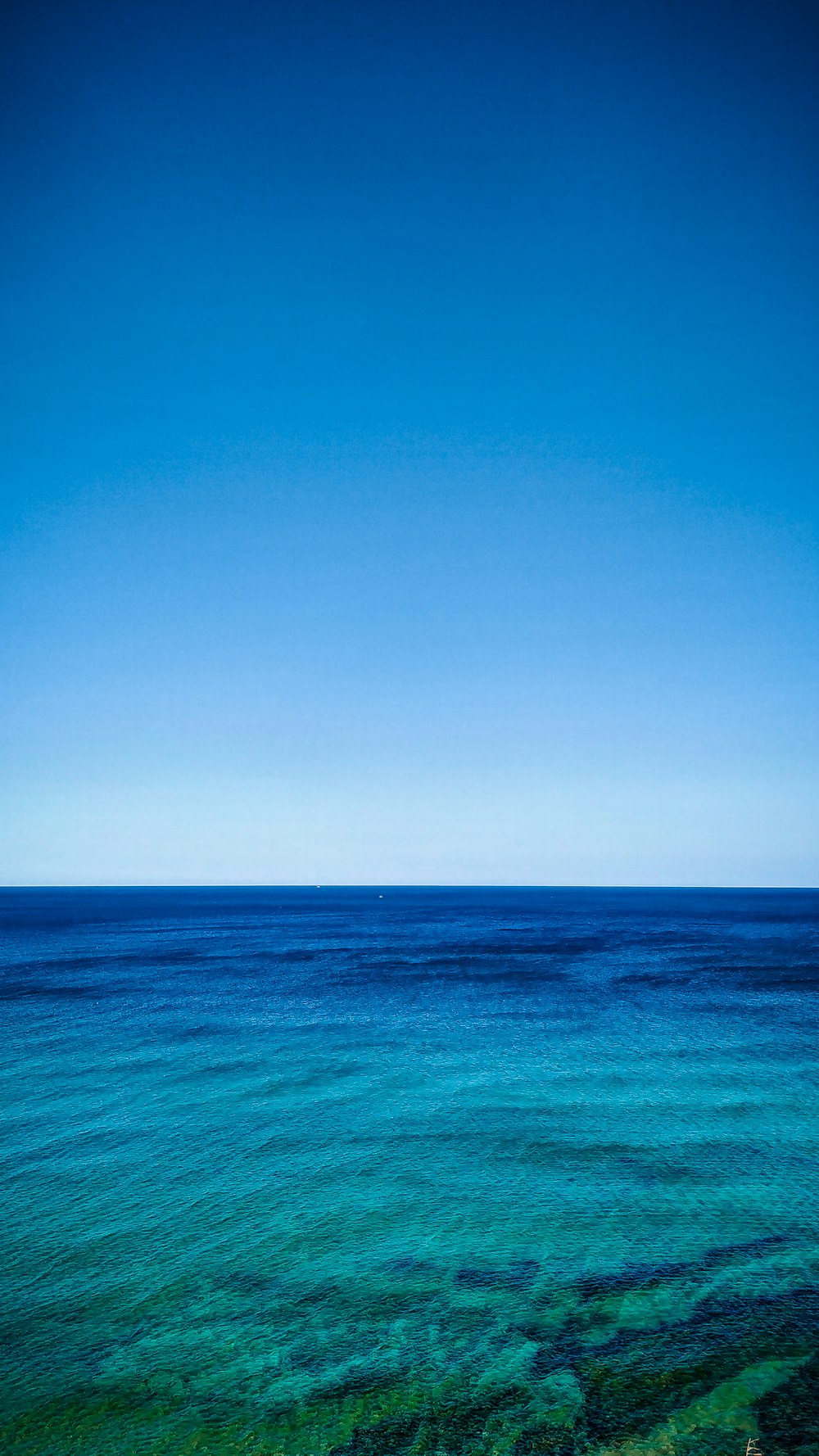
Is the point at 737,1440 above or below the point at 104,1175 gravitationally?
above

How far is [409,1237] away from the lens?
429 inches

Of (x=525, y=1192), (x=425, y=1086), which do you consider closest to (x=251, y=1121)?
(x=425, y=1086)

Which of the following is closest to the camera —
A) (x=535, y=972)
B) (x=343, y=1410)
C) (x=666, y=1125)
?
(x=343, y=1410)

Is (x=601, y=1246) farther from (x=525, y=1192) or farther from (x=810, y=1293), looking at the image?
(x=810, y=1293)

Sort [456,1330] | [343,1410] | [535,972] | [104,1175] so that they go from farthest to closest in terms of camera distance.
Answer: [535,972] → [104,1175] → [456,1330] → [343,1410]

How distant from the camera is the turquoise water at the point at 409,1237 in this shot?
726cm

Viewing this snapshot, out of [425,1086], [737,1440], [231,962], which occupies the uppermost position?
[737,1440]

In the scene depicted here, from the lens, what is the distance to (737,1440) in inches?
264

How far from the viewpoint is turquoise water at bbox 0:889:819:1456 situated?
7.26 metres

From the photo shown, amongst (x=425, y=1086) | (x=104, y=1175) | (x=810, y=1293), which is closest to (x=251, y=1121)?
(x=104, y=1175)

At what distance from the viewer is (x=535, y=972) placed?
42.2 m

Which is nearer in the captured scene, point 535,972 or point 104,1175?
point 104,1175

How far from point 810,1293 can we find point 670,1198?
2.93m

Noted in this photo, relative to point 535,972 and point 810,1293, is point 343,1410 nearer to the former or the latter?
point 810,1293
